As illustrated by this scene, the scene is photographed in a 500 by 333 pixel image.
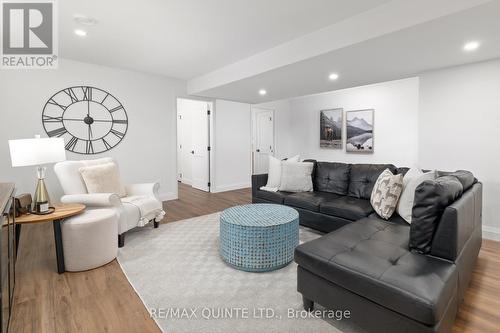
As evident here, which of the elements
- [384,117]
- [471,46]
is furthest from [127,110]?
[384,117]

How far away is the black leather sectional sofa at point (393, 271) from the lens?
1237mm

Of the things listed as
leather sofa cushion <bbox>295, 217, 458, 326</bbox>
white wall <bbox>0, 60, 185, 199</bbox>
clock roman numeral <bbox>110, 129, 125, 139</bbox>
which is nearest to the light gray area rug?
leather sofa cushion <bbox>295, 217, 458, 326</bbox>

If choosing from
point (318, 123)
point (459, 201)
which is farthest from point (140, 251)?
point (318, 123)

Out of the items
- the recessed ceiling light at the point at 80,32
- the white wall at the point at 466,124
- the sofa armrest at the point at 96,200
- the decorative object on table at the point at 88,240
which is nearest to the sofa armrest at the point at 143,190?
the sofa armrest at the point at 96,200

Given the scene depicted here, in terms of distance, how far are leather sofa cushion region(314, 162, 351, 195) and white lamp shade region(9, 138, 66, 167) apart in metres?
3.08

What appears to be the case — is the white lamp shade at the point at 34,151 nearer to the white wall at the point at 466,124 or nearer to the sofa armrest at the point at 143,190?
the sofa armrest at the point at 143,190

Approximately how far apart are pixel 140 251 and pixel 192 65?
113 inches

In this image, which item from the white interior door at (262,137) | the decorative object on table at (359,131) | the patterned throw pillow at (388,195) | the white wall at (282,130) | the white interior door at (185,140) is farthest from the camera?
the white wall at (282,130)

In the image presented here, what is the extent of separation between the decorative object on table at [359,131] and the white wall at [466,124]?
2126mm

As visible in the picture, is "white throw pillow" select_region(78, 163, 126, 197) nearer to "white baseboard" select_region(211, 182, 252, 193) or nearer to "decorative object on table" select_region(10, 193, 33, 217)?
"decorative object on table" select_region(10, 193, 33, 217)

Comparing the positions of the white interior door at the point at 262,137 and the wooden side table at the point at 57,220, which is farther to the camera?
the white interior door at the point at 262,137

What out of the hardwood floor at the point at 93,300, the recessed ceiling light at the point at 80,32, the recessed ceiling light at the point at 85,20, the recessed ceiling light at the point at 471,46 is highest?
the recessed ceiling light at the point at 80,32

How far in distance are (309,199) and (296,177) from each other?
0.54 meters

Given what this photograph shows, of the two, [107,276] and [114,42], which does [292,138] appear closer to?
[114,42]
